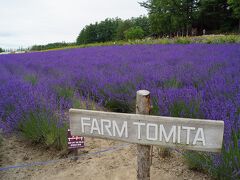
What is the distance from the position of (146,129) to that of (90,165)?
1.08 m

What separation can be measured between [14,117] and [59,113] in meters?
0.44

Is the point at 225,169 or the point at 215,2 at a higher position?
the point at 215,2

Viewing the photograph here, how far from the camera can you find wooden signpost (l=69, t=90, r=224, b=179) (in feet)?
3.69

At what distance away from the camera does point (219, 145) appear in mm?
1116

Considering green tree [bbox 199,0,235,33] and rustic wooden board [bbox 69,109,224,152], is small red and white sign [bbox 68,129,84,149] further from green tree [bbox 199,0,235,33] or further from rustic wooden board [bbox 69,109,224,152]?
green tree [bbox 199,0,235,33]

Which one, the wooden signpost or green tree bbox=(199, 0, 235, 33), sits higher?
green tree bbox=(199, 0, 235, 33)

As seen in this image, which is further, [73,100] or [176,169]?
[73,100]

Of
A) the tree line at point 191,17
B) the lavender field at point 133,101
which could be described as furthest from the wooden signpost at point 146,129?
the tree line at point 191,17

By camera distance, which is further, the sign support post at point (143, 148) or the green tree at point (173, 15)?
the green tree at point (173, 15)

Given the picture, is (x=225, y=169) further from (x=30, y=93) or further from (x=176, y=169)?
(x=30, y=93)

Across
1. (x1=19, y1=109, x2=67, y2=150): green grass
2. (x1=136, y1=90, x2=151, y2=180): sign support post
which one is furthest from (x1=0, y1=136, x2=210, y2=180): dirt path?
(x1=136, y1=90, x2=151, y2=180): sign support post

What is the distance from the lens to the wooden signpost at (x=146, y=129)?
44.3 inches

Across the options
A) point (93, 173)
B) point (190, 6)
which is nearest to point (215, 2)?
point (190, 6)

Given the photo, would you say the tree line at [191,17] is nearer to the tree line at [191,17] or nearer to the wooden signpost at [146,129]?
the tree line at [191,17]
